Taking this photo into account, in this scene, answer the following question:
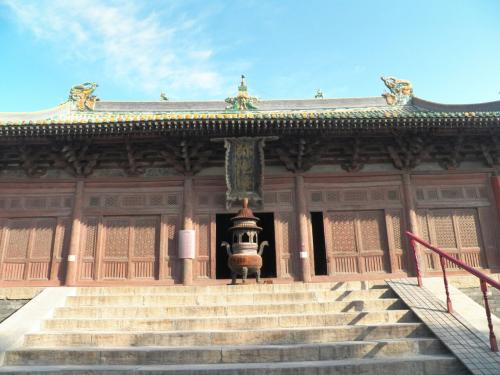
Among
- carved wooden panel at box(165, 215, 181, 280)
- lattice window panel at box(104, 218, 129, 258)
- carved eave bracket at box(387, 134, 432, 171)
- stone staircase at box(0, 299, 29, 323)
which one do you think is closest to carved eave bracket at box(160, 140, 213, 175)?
carved wooden panel at box(165, 215, 181, 280)

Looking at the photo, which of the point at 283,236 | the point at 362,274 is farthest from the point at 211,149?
the point at 362,274

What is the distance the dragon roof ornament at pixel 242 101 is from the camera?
16.2 metres

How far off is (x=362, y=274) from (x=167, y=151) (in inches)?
259

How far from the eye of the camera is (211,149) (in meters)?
11.7

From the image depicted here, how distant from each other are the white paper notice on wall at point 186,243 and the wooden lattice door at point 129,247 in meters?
0.77

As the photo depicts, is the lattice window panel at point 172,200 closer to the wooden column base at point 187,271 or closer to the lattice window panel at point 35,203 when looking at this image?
the wooden column base at point 187,271

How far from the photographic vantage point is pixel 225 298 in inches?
315

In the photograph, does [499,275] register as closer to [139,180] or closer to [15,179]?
[139,180]

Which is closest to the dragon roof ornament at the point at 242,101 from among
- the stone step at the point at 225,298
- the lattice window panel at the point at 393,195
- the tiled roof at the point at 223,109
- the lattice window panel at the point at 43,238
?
the tiled roof at the point at 223,109

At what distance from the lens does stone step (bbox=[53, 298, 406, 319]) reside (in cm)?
718

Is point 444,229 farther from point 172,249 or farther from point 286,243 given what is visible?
point 172,249

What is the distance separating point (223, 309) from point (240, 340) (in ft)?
3.95

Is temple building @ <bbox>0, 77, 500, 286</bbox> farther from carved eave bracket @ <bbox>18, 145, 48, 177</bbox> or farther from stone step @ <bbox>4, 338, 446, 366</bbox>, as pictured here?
stone step @ <bbox>4, 338, 446, 366</bbox>

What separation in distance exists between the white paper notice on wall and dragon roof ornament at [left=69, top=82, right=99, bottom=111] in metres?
7.57
